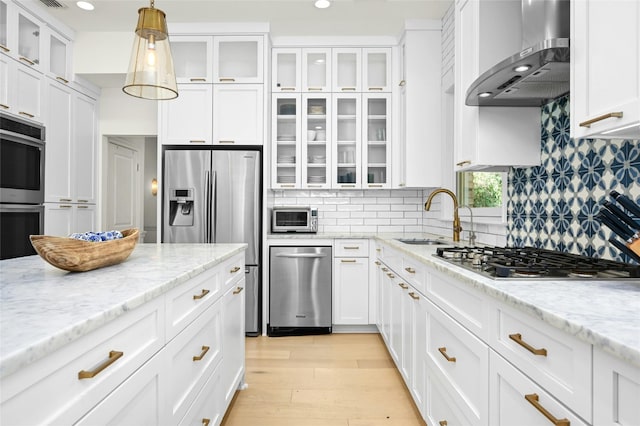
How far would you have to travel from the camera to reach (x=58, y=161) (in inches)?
156

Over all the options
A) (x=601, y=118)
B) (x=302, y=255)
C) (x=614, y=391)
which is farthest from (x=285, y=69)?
(x=614, y=391)

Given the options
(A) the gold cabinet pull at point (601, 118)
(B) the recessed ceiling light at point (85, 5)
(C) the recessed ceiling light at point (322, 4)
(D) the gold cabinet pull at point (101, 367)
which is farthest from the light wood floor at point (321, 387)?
(B) the recessed ceiling light at point (85, 5)

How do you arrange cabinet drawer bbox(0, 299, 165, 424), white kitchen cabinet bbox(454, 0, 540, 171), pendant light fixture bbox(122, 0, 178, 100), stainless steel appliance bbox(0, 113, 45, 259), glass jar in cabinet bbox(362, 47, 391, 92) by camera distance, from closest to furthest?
1. cabinet drawer bbox(0, 299, 165, 424)
2. pendant light fixture bbox(122, 0, 178, 100)
3. white kitchen cabinet bbox(454, 0, 540, 171)
4. stainless steel appliance bbox(0, 113, 45, 259)
5. glass jar in cabinet bbox(362, 47, 391, 92)

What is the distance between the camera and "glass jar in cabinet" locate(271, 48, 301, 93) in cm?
416

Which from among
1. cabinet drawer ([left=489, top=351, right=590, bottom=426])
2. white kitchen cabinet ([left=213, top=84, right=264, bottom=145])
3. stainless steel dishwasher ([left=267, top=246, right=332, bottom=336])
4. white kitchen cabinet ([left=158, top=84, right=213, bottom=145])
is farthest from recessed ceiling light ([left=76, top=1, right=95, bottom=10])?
cabinet drawer ([left=489, top=351, right=590, bottom=426])

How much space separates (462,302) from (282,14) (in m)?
3.15

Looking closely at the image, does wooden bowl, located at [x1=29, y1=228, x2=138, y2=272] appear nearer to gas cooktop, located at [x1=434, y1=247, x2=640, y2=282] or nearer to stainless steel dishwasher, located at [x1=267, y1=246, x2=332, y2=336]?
gas cooktop, located at [x1=434, y1=247, x2=640, y2=282]

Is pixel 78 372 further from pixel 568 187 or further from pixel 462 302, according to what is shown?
pixel 568 187

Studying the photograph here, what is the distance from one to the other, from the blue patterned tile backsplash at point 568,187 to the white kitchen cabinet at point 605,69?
35 cm

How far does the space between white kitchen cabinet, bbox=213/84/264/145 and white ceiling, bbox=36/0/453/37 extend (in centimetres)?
64

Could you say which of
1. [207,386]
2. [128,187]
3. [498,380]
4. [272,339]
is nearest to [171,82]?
[207,386]

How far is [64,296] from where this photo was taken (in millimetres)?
1028

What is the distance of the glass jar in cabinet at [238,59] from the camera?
394cm

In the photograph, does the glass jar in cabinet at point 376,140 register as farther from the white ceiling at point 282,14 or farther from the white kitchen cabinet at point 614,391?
the white kitchen cabinet at point 614,391
